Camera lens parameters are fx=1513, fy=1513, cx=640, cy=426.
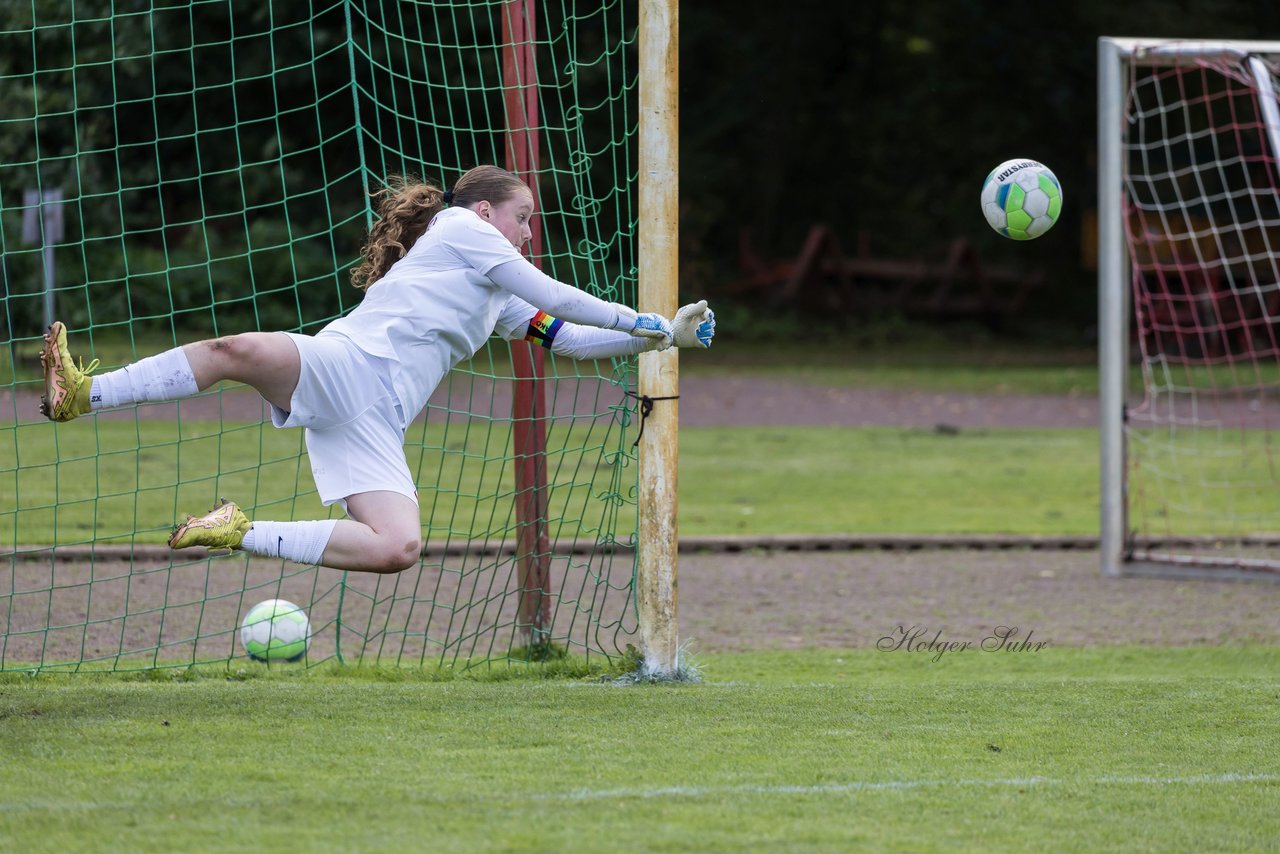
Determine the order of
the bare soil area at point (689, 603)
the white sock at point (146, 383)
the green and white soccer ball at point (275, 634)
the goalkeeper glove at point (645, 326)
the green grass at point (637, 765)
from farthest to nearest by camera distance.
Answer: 1. the bare soil area at point (689, 603)
2. the green and white soccer ball at point (275, 634)
3. the goalkeeper glove at point (645, 326)
4. the white sock at point (146, 383)
5. the green grass at point (637, 765)

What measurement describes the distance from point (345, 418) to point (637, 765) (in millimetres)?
1501

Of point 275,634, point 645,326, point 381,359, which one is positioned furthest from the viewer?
point 275,634

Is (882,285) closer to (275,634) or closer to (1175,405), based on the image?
(1175,405)

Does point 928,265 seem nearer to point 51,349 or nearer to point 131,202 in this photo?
point 131,202

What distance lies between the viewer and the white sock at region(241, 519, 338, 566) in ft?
15.8

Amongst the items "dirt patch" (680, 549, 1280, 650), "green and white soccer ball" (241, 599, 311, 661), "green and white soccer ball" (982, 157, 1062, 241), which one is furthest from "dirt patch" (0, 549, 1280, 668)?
"green and white soccer ball" (982, 157, 1062, 241)

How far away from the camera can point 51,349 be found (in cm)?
468

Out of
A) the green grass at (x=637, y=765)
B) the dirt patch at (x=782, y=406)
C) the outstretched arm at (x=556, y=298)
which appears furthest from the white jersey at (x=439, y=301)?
the dirt patch at (x=782, y=406)

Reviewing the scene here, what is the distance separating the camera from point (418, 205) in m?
5.29

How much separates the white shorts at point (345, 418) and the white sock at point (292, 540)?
124 millimetres

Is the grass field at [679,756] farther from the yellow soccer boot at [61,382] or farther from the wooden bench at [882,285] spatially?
the wooden bench at [882,285]

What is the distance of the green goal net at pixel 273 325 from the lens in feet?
21.1

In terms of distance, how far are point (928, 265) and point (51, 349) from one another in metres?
23.8

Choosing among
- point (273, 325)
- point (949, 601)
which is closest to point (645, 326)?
point (949, 601)
